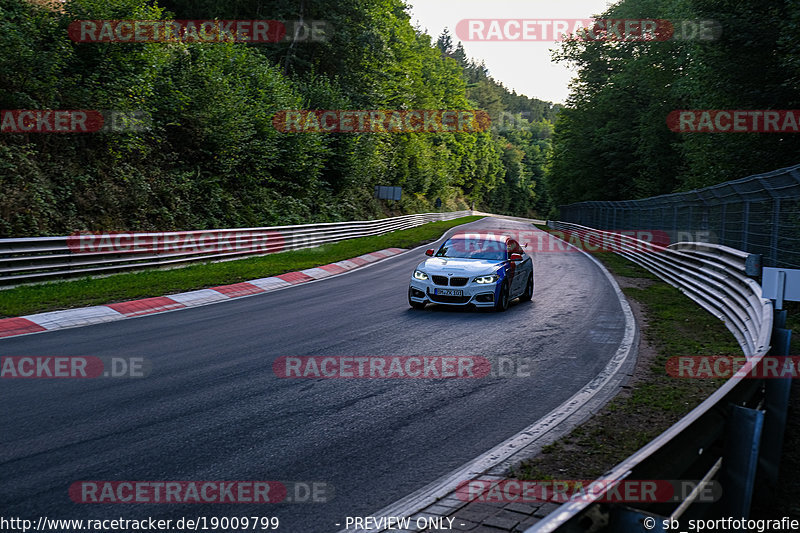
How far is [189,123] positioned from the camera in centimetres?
2508

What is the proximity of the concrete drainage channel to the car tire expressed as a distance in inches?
170

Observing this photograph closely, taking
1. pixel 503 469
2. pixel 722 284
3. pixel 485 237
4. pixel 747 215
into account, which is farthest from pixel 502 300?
pixel 503 469

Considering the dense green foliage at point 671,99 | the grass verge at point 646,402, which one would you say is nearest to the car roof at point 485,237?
the grass verge at point 646,402

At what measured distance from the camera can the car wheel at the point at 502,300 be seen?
474 inches

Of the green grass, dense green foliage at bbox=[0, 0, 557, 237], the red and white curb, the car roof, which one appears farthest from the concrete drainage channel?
dense green foliage at bbox=[0, 0, 557, 237]

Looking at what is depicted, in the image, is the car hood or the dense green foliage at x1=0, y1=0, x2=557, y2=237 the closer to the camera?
the car hood

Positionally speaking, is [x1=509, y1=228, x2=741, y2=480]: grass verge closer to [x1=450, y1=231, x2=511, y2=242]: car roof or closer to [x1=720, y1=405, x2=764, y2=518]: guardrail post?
[x1=720, y1=405, x2=764, y2=518]: guardrail post

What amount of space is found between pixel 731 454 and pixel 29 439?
15.5ft

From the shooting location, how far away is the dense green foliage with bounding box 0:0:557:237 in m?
17.6

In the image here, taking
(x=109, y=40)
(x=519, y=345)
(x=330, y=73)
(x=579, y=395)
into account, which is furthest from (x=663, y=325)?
(x=330, y=73)

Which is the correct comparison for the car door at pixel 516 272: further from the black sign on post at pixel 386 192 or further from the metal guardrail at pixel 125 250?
the black sign on post at pixel 386 192

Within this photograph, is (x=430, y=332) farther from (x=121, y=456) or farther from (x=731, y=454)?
(x=731, y=454)

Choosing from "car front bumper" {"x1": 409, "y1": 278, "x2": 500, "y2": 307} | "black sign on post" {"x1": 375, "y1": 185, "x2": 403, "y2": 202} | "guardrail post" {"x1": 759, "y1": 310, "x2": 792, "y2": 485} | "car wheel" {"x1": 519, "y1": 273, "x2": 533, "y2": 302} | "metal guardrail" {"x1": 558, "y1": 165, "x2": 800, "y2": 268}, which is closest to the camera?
"guardrail post" {"x1": 759, "y1": 310, "x2": 792, "y2": 485}

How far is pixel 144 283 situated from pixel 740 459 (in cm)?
1306
